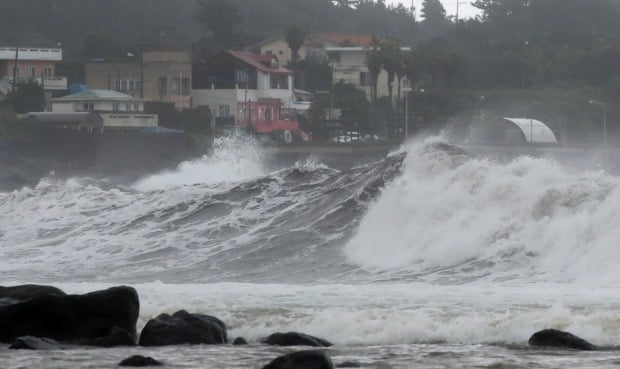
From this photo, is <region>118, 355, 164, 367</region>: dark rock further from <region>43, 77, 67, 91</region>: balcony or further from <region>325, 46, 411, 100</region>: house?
<region>325, 46, 411, 100</region>: house

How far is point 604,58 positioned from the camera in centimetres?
11150

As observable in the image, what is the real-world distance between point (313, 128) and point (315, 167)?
174 ft

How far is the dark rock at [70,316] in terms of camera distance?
21078 mm

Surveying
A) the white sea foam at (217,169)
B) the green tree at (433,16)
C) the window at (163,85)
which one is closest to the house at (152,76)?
the window at (163,85)

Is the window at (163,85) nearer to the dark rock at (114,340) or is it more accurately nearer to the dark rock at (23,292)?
the dark rock at (23,292)

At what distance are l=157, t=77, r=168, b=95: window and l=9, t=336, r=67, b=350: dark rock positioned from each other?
77.3m

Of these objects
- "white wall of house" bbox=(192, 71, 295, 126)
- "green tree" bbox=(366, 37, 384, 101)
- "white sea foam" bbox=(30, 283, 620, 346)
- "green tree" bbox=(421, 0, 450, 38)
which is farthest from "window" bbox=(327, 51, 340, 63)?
"white sea foam" bbox=(30, 283, 620, 346)

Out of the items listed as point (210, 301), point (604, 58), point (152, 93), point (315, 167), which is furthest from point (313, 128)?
point (210, 301)

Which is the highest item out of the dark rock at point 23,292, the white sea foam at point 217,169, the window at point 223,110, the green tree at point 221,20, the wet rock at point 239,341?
the green tree at point 221,20

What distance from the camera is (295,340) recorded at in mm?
21156

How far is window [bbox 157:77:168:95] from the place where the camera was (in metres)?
97.6

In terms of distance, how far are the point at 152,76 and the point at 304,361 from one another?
3198 inches

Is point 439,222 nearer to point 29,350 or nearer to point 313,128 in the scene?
point 29,350

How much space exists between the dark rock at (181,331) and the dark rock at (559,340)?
4060 millimetres
